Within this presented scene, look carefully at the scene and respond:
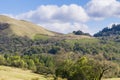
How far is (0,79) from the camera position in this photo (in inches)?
3019

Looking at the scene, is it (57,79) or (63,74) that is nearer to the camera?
(63,74)

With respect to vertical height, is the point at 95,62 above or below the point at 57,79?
above

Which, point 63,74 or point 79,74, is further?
point 63,74

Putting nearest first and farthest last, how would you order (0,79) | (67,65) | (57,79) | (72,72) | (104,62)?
(0,79) → (104,62) → (72,72) → (67,65) → (57,79)

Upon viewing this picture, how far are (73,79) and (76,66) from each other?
4804 millimetres

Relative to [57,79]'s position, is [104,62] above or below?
above

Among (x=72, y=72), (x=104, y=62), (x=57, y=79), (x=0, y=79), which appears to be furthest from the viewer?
(x=57, y=79)

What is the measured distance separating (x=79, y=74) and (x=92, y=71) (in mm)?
4742

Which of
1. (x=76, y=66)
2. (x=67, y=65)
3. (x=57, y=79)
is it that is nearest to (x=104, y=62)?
(x=76, y=66)

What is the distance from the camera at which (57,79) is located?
129625mm

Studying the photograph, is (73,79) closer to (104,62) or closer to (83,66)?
(83,66)

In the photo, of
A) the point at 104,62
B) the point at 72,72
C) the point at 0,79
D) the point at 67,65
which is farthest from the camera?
the point at 67,65

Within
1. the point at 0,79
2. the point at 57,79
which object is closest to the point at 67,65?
the point at 57,79

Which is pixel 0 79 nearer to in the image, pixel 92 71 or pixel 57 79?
pixel 92 71
